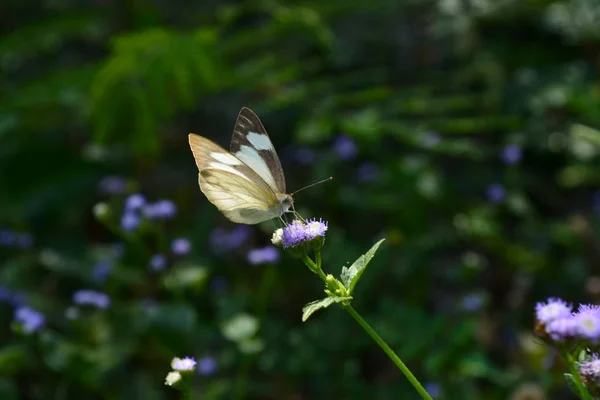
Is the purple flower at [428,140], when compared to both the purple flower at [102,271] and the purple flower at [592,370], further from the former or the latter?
the purple flower at [592,370]

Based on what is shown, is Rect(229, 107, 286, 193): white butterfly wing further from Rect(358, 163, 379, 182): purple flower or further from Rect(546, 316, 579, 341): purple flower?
Rect(358, 163, 379, 182): purple flower

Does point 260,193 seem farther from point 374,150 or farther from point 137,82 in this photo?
point 374,150

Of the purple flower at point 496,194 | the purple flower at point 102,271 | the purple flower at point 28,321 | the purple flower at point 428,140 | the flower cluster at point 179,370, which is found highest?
the flower cluster at point 179,370

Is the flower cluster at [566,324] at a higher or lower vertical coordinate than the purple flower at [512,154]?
higher

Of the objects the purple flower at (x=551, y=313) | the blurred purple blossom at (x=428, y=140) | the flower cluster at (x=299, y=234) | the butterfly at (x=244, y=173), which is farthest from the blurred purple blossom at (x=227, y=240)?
the purple flower at (x=551, y=313)

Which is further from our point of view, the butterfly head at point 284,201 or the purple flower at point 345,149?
the purple flower at point 345,149

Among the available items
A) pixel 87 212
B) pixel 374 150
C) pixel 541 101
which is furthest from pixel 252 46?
pixel 541 101
